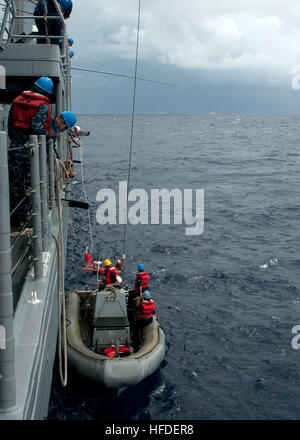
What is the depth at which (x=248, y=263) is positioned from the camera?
18.6 m

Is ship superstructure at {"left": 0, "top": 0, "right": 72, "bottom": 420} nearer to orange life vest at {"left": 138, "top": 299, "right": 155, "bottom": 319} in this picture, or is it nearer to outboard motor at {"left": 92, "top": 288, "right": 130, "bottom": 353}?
outboard motor at {"left": 92, "top": 288, "right": 130, "bottom": 353}

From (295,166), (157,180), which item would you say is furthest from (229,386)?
(295,166)

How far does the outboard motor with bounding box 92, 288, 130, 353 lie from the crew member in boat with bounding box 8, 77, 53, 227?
4147 millimetres

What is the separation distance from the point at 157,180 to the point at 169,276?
2572cm

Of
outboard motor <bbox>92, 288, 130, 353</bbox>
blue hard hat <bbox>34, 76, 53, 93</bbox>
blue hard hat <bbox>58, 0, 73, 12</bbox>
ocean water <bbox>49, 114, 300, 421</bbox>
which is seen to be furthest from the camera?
blue hard hat <bbox>58, 0, 73, 12</bbox>

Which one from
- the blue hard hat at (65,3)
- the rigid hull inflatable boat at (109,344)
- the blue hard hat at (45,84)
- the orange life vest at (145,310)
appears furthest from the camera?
the blue hard hat at (65,3)

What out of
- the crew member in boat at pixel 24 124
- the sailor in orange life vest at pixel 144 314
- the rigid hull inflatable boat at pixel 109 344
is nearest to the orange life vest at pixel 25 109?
the crew member in boat at pixel 24 124

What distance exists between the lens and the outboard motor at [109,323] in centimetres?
1009

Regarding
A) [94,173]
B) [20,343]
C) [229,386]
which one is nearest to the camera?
[20,343]

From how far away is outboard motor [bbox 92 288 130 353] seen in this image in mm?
10086

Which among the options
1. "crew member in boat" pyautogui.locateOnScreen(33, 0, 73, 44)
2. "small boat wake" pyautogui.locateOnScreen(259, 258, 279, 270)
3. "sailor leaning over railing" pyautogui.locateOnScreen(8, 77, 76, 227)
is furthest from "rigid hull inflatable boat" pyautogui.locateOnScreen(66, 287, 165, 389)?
"small boat wake" pyautogui.locateOnScreen(259, 258, 279, 270)

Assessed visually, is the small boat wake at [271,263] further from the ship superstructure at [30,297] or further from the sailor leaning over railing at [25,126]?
the sailor leaning over railing at [25,126]

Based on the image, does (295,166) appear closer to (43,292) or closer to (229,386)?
(229,386)

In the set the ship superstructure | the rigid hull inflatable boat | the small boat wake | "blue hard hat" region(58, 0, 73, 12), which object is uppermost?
"blue hard hat" region(58, 0, 73, 12)
